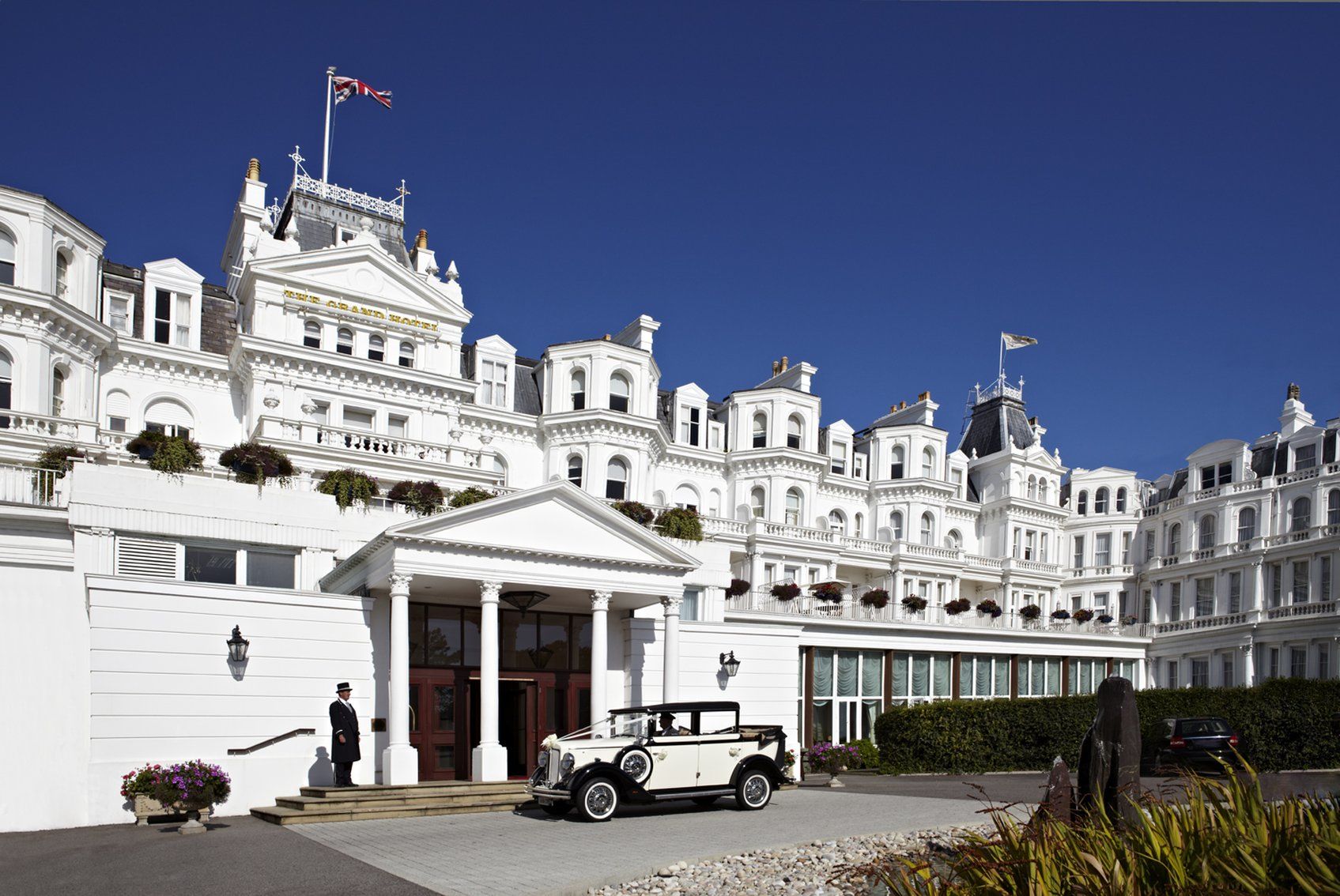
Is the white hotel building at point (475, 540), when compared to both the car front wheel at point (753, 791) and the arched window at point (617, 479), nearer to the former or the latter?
the arched window at point (617, 479)

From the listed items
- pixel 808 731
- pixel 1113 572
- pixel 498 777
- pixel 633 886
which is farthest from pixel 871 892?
pixel 1113 572

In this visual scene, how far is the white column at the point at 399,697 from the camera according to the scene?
19.9 meters

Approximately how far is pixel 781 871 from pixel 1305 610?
138ft

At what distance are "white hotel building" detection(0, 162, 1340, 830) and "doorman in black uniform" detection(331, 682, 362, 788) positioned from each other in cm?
93

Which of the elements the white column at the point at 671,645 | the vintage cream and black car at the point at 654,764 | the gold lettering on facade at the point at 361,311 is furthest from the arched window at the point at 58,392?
the vintage cream and black car at the point at 654,764

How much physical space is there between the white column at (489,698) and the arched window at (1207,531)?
4253cm

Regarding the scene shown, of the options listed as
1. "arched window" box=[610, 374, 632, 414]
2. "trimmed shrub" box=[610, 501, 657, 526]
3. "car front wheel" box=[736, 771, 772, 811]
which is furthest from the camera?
"arched window" box=[610, 374, 632, 414]

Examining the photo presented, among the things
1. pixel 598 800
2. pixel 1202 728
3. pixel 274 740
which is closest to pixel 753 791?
pixel 598 800

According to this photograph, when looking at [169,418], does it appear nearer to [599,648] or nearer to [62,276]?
[62,276]

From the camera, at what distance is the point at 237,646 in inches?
766

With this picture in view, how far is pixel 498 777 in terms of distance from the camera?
814 inches

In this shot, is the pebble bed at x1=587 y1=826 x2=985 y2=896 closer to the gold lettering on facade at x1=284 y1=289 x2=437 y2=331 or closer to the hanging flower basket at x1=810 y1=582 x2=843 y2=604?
the hanging flower basket at x1=810 y1=582 x2=843 y2=604

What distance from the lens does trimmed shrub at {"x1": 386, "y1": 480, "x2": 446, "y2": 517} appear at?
26.0m

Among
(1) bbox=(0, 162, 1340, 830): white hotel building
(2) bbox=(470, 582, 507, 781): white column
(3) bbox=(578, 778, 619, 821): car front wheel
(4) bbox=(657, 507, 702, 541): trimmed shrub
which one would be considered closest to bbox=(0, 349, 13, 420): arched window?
(1) bbox=(0, 162, 1340, 830): white hotel building
